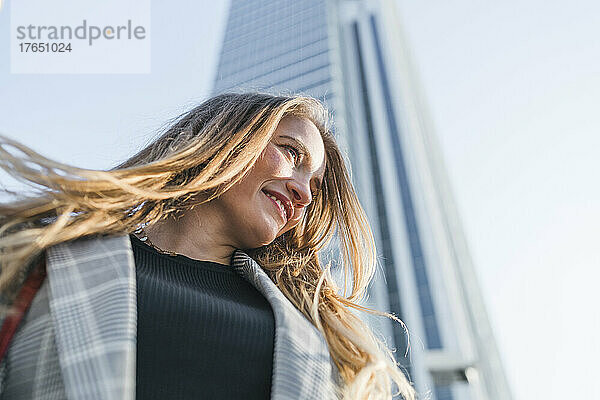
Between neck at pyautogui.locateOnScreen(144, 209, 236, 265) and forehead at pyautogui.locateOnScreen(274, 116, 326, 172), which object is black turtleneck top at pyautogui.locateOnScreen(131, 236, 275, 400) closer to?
neck at pyautogui.locateOnScreen(144, 209, 236, 265)

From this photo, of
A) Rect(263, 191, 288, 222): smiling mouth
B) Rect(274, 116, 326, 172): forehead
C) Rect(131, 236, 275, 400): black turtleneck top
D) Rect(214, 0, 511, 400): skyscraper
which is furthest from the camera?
Rect(214, 0, 511, 400): skyscraper

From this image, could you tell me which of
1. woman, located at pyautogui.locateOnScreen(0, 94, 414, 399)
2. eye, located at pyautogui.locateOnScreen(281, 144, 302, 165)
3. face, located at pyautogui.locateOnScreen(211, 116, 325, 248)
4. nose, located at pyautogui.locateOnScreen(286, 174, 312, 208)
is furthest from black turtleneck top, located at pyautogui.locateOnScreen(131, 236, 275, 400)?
eye, located at pyautogui.locateOnScreen(281, 144, 302, 165)

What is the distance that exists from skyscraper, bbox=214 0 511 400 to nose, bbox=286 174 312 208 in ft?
2.91

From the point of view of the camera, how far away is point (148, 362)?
89 cm

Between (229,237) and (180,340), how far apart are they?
1.44 ft

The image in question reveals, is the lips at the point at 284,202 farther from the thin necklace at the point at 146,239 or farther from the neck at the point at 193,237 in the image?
the thin necklace at the point at 146,239

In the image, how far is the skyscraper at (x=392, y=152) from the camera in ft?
44.5

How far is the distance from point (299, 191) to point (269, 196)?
84 millimetres

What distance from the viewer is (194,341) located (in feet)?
3.11

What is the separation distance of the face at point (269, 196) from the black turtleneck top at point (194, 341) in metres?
0.23

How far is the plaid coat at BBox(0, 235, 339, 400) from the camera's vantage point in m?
0.75

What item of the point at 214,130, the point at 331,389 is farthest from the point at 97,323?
the point at 214,130

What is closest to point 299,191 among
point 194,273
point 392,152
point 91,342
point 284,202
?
point 284,202

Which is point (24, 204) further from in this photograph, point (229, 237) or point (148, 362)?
point (229, 237)
